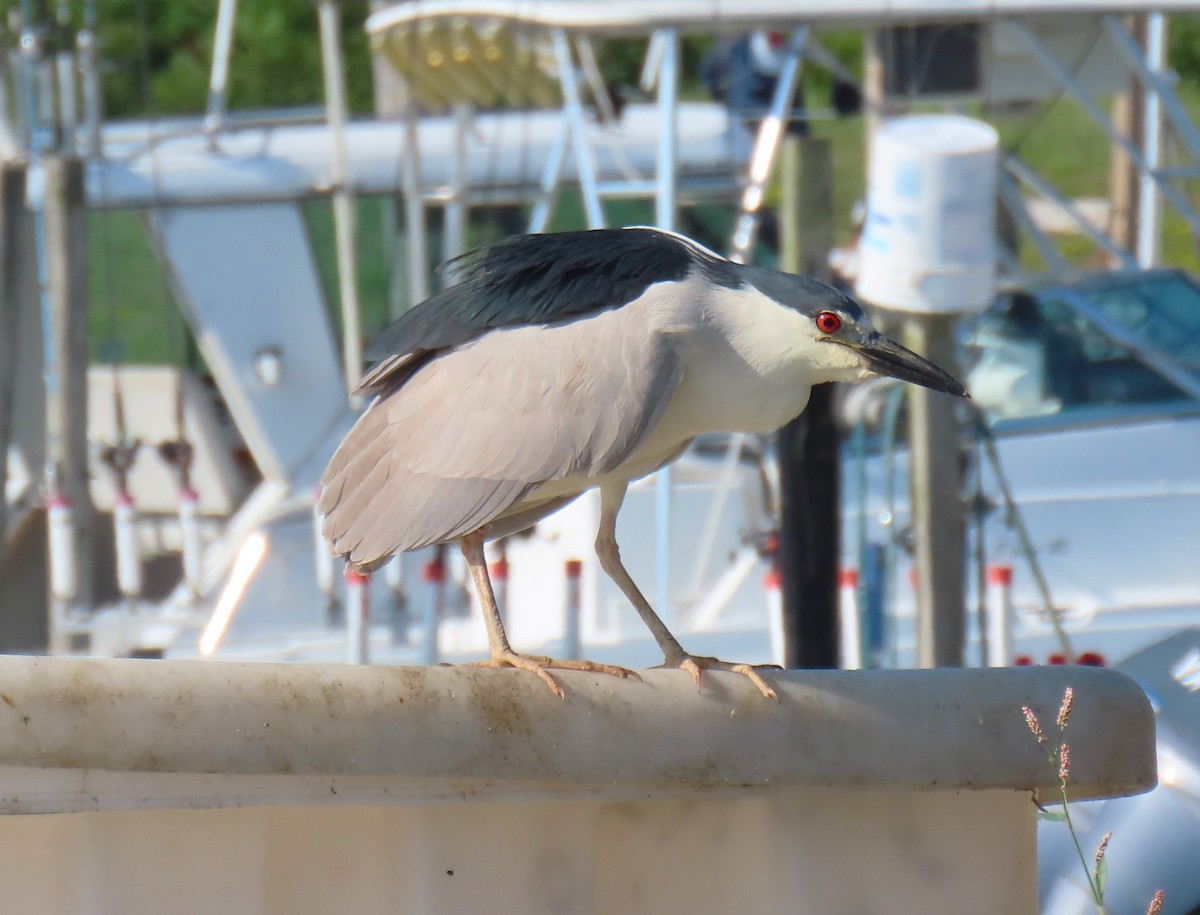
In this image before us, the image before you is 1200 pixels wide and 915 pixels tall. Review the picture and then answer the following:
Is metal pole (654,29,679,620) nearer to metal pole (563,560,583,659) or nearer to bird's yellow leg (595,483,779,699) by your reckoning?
metal pole (563,560,583,659)

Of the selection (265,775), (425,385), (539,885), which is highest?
(425,385)

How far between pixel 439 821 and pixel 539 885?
170 millimetres

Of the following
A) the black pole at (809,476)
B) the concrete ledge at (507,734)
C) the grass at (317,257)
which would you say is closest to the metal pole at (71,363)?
the grass at (317,257)

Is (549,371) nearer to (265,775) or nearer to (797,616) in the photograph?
(265,775)

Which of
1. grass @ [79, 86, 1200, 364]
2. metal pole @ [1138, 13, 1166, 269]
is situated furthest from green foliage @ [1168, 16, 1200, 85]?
grass @ [79, 86, 1200, 364]

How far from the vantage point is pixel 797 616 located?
4.54 m

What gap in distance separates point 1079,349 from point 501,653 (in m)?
4.36

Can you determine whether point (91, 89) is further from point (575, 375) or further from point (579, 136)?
point (575, 375)

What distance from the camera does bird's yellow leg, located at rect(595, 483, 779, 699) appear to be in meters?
2.53

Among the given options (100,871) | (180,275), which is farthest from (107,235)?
(100,871)

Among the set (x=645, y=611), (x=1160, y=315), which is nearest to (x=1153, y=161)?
(x=1160, y=315)

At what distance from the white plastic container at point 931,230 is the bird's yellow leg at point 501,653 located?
1.52 metres

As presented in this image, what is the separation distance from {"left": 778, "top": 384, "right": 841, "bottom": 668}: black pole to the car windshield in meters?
2.13

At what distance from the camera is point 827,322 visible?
8.84 ft
